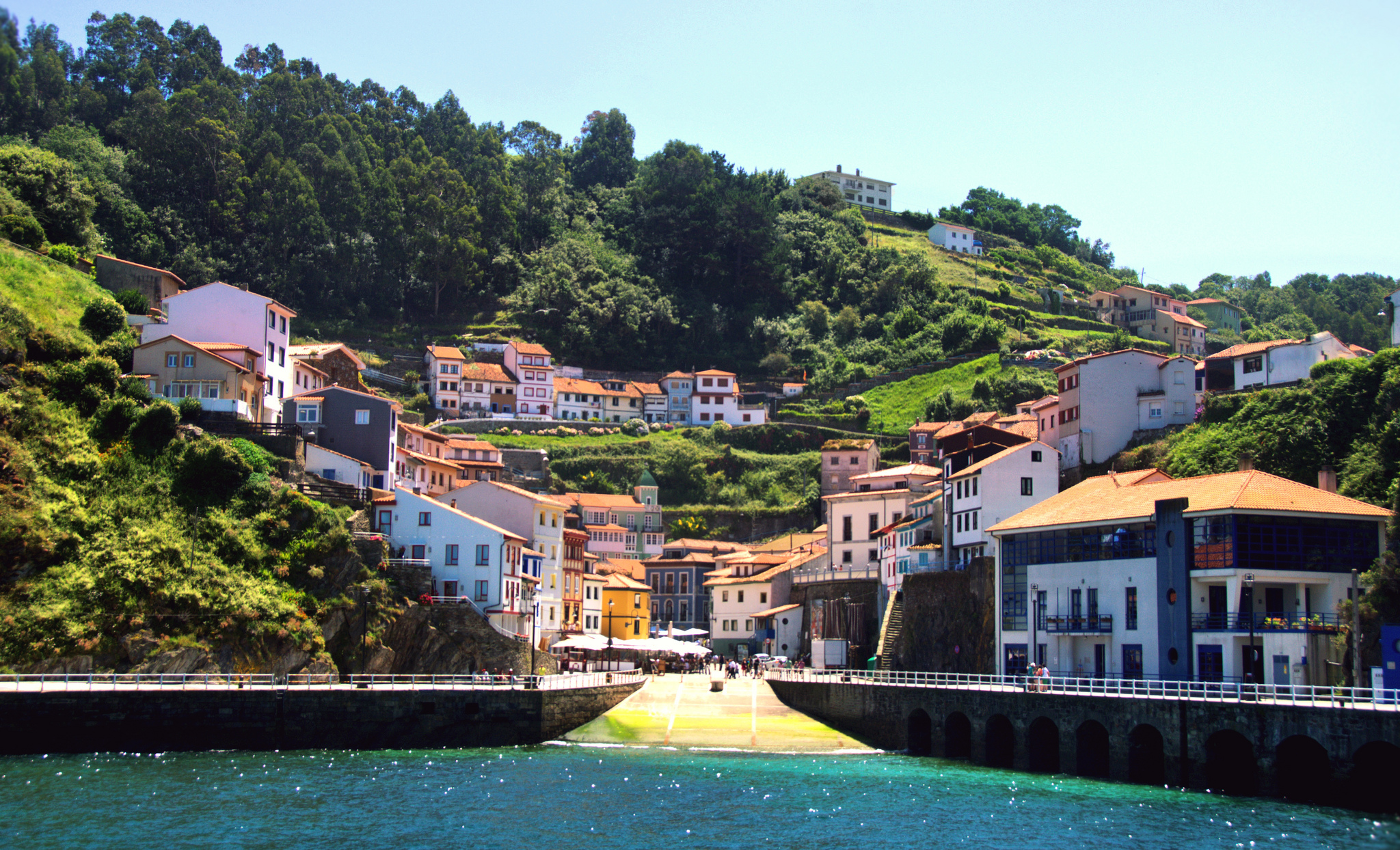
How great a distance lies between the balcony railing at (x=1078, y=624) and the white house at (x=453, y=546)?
27940mm

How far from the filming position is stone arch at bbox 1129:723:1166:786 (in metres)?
42.3

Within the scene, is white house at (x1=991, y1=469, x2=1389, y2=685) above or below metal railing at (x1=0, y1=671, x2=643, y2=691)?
above

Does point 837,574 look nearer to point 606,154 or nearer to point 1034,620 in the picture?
point 1034,620

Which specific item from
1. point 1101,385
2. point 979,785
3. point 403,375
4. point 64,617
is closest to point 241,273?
point 403,375

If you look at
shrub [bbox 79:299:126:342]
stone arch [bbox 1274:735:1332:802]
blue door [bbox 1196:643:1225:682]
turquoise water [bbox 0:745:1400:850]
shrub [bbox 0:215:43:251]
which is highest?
shrub [bbox 0:215:43:251]

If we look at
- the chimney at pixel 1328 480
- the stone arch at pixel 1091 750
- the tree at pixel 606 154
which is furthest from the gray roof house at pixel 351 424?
the tree at pixel 606 154

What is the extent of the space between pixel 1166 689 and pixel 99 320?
2269 inches

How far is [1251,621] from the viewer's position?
42250 millimetres

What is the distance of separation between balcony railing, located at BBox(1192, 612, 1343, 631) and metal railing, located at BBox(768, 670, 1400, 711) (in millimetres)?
2080

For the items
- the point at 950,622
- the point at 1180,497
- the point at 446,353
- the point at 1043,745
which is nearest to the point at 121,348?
the point at 950,622

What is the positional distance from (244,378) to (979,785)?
47290 millimetres

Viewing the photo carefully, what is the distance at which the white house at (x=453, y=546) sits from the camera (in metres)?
65.2

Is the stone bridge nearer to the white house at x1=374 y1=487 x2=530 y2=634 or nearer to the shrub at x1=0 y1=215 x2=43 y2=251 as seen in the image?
the white house at x1=374 y1=487 x2=530 y2=634

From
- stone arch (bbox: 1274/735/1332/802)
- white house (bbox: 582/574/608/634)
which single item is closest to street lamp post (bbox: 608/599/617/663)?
white house (bbox: 582/574/608/634)
